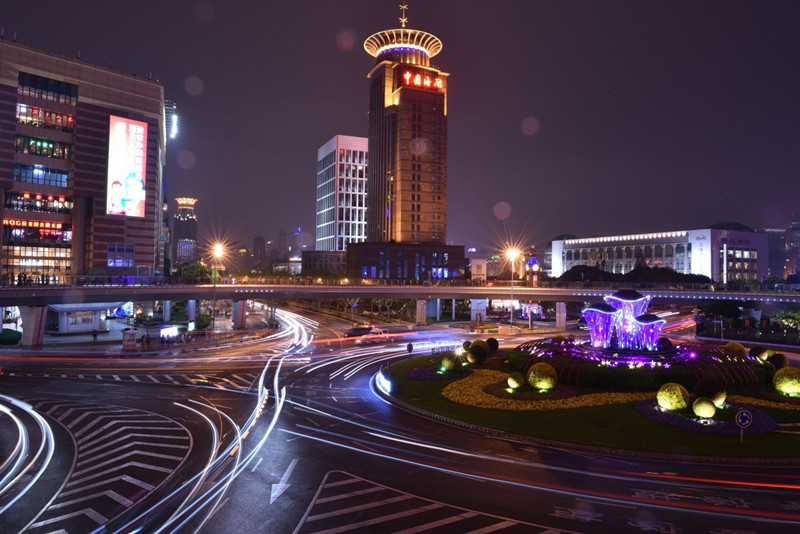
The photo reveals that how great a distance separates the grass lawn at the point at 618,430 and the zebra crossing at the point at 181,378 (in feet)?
49.5

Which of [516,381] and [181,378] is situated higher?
[516,381]

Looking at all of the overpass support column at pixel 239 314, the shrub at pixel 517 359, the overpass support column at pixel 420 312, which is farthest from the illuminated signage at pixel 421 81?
the shrub at pixel 517 359

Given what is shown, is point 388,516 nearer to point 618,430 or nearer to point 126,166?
point 618,430

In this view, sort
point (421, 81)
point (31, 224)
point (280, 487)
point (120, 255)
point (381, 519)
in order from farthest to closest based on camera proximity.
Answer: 1. point (421, 81)
2. point (120, 255)
3. point (31, 224)
4. point (280, 487)
5. point (381, 519)

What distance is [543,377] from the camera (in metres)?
32.9

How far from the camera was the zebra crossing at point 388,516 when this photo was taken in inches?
631

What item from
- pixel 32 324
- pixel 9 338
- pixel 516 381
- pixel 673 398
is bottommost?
pixel 9 338

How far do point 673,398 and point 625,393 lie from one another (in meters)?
4.82

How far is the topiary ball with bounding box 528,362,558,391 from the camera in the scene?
32.8 metres

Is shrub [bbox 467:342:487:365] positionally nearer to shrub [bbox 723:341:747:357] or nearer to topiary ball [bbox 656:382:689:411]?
topiary ball [bbox 656:382:689:411]

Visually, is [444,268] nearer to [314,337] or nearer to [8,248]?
[314,337]

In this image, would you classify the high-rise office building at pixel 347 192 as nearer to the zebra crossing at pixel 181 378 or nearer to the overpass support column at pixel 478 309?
the overpass support column at pixel 478 309

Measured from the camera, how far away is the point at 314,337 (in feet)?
232

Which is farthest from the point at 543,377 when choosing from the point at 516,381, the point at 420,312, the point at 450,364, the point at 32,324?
the point at 32,324
